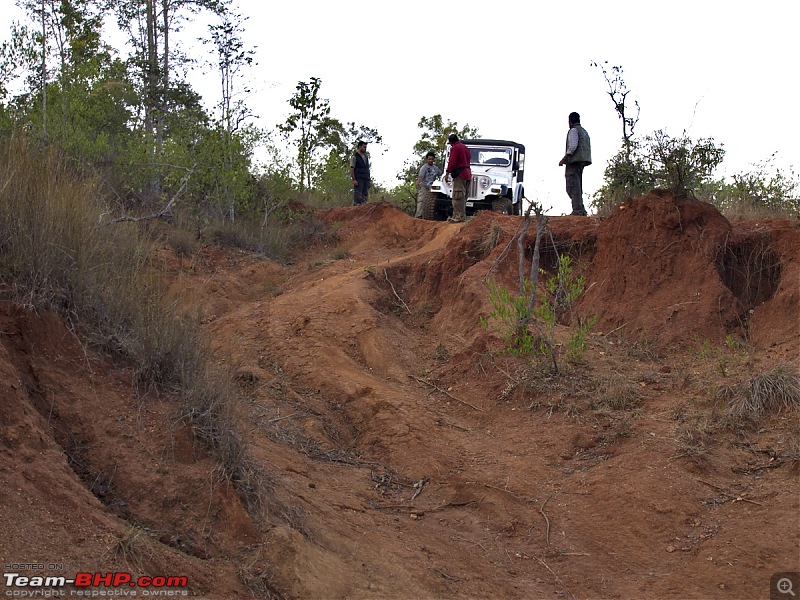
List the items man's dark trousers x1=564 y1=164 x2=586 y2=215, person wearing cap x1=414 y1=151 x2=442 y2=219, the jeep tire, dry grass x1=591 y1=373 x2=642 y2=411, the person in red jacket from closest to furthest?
dry grass x1=591 y1=373 x2=642 y2=411, man's dark trousers x1=564 y1=164 x2=586 y2=215, the person in red jacket, the jeep tire, person wearing cap x1=414 y1=151 x2=442 y2=219

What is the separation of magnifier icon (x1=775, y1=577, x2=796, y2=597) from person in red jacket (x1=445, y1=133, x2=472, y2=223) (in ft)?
32.0

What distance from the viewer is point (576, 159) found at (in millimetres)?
11453

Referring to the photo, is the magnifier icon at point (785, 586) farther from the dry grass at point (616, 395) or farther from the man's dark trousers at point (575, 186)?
the man's dark trousers at point (575, 186)

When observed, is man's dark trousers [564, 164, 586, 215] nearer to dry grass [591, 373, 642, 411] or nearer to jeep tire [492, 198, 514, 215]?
jeep tire [492, 198, 514, 215]

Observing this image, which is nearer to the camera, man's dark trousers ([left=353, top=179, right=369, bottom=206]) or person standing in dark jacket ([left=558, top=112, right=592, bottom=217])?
person standing in dark jacket ([left=558, top=112, right=592, bottom=217])

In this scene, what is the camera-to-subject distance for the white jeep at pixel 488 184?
15.8 metres

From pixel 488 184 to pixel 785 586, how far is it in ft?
39.5

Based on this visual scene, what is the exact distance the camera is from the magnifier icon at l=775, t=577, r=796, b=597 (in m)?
4.45

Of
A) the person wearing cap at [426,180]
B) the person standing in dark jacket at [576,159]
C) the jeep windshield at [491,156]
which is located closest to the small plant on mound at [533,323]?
the person standing in dark jacket at [576,159]

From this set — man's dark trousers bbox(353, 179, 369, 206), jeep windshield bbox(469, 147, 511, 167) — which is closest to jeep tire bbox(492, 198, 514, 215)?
jeep windshield bbox(469, 147, 511, 167)

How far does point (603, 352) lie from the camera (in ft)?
25.8

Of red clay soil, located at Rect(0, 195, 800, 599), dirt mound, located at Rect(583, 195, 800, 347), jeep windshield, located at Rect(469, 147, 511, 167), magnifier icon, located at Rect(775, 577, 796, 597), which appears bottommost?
magnifier icon, located at Rect(775, 577, 796, 597)

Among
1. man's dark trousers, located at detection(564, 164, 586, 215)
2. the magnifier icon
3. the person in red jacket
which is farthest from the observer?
the person in red jacket

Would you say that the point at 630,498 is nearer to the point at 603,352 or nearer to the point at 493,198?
the point at 603,352
